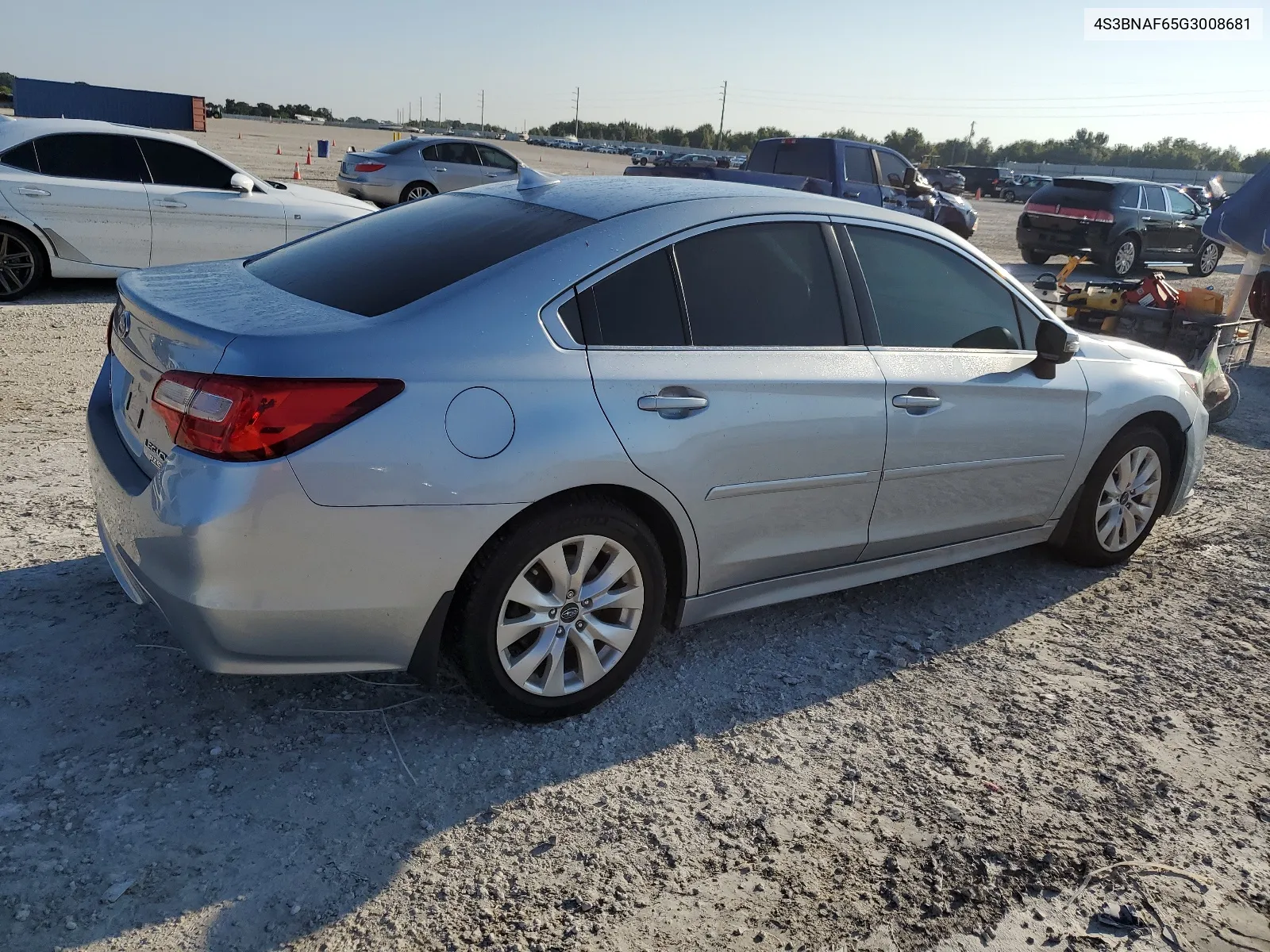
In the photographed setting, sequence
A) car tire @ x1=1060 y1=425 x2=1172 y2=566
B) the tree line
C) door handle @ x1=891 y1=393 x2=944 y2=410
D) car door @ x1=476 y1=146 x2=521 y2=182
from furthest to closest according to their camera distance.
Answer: the tree line, car door @ x1=476 y1=146 x2=521 y2=182, car tire @ x1=1060 y1=425 x2=1172 y2=566, door handle @ x1=891 y1=393 x2=944 y2=410

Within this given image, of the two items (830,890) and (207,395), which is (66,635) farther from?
(830,890)

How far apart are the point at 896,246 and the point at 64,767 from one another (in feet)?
10.7

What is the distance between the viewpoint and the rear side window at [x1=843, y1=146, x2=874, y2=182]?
1481cm

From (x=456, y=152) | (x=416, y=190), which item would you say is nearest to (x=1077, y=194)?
(x=456, y=152)

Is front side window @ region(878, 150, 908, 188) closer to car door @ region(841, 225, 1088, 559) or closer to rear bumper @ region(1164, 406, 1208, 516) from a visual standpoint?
rear bumper @ region(1164, 406, 1208, 516)

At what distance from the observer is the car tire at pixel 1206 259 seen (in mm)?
20266

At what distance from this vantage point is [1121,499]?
484 centimetres

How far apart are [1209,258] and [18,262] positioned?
2072 cm

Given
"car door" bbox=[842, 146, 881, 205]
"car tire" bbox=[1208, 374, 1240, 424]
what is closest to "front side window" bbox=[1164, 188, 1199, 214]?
"car door" bbox=[842, 146, 881, 205]

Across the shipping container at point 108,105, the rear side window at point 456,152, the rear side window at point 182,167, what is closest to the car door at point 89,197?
the rear side window at point 182,167

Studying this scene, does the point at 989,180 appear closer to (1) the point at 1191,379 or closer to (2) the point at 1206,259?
(2) the point at 1206,259

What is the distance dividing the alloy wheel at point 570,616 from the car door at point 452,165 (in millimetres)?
16067

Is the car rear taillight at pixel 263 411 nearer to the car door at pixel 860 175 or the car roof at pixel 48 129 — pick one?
the car roof at pixel 48 129

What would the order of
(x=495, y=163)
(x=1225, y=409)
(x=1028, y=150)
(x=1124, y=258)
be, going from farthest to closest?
(x=1028, y=150)
(x=495, y=163)
(x=1124, y=258)
(x=1225, y=409)
